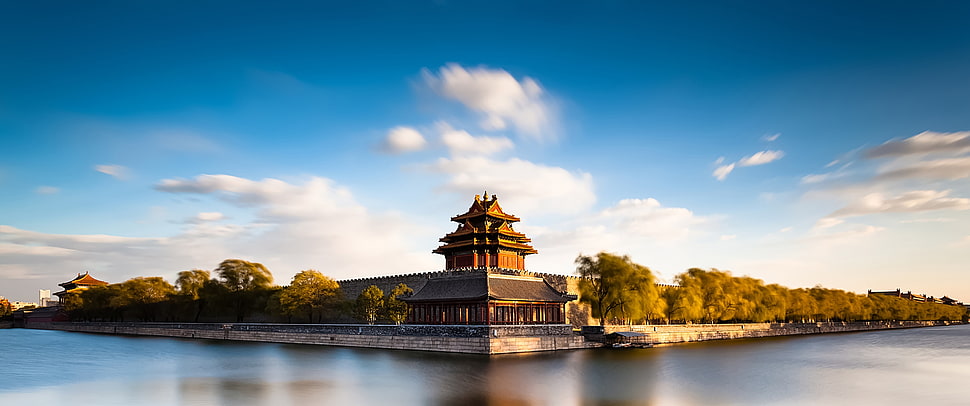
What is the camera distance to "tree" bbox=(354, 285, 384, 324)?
54.1m

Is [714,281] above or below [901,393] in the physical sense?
above

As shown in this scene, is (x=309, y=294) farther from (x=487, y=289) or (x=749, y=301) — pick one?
(x=749, y=301)

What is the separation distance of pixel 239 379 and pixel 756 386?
22307mm

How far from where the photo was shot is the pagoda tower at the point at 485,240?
54.3 meters

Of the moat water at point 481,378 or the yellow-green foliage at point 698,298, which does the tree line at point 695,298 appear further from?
the moat water at point 481,378

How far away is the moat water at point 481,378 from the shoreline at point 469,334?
178cm

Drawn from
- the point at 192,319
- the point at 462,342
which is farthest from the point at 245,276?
the point at 462,342

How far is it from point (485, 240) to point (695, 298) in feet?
68.6

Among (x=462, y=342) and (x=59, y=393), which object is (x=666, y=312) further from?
(x=59, y=393)

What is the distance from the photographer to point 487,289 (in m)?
45.0

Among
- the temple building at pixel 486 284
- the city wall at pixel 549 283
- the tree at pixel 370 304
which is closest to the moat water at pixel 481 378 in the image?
the temple building at pixel 486 284

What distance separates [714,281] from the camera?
211ft

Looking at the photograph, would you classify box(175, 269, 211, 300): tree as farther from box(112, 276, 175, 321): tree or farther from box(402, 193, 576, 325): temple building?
box(402, 193, 576, 325): temple building

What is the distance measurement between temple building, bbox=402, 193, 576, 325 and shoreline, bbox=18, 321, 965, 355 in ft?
9.83
